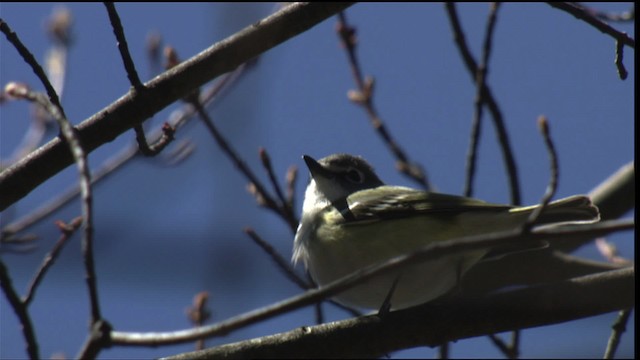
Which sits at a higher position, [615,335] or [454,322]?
[454,322]

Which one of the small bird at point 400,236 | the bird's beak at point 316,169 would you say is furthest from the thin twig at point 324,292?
the bird's beak at point 316,169

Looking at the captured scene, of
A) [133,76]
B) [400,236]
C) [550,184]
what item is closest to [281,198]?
[400,236]

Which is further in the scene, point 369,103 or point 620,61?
point 369,103

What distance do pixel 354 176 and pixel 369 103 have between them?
71cm

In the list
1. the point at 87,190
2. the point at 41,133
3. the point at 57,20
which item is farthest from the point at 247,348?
the point at 57,20

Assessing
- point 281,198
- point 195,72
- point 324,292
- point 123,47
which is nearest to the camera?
point 324,292

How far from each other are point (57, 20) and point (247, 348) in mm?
3715

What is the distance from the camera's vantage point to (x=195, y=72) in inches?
132

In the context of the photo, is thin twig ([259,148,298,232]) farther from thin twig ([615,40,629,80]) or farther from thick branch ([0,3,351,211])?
thin twig ([615,40,629,80])

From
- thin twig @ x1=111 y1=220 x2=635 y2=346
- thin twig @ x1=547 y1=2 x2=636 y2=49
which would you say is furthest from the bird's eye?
thin twig @ x1=111 y1=220 x2=635 y2=346

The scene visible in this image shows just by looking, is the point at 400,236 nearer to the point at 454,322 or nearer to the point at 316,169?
the point at 454,322

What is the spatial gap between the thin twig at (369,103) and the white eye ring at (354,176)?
542 millimetres

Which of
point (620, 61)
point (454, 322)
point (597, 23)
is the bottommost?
point (454, 322)

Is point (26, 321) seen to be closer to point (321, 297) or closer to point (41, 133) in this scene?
point (321, 297)
